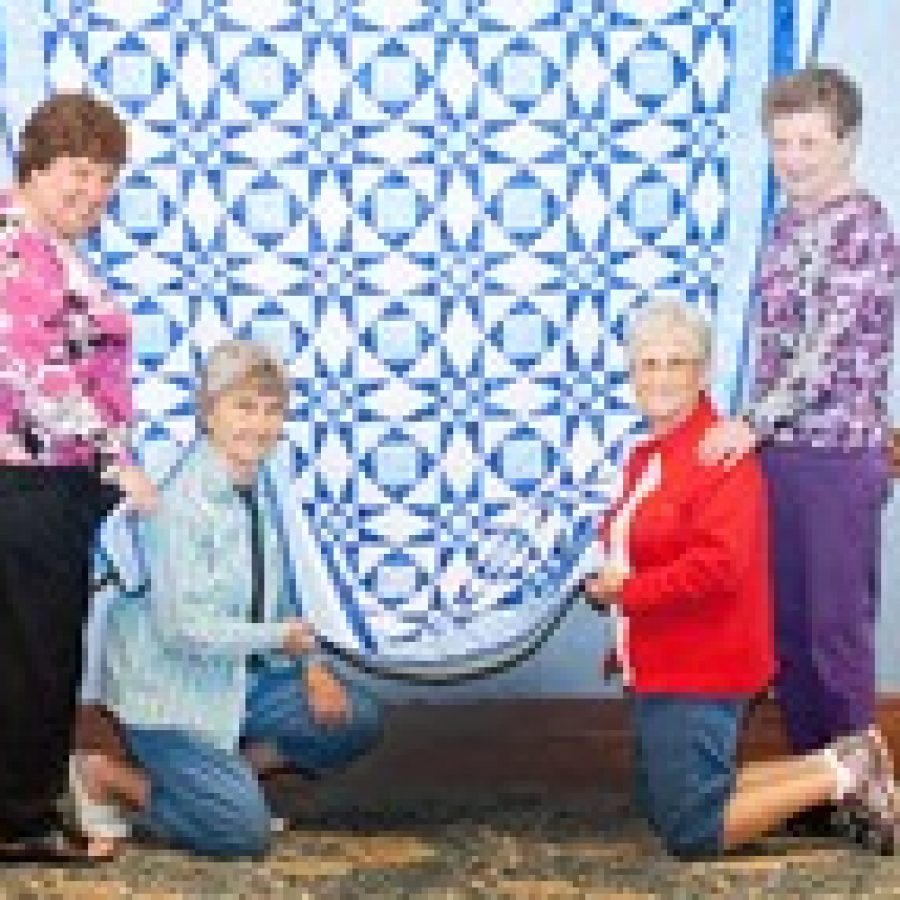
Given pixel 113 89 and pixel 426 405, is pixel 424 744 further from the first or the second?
pixel 113 89

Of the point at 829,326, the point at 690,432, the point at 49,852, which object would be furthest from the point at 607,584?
the point at 49,852

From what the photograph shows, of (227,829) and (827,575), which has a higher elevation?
(827,575)

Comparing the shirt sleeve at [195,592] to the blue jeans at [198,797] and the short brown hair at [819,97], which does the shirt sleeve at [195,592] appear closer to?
the blue jeans at [198,797]

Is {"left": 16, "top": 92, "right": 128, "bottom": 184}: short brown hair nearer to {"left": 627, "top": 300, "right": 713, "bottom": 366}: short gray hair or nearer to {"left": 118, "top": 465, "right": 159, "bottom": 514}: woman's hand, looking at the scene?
{"left": 118, "top": 465, "right": 159, "bottom": 514}: woman's hand

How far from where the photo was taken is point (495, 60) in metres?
3.51

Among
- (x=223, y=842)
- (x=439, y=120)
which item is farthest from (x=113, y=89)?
(x=223, y=842)

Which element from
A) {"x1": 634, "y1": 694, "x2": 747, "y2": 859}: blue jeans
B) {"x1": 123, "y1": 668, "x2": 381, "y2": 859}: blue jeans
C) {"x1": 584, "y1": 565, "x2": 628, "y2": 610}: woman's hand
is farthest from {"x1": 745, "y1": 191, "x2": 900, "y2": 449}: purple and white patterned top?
{"x1": 123, "y1": 668, "x2": 381, "y2": 859}: blue jeans

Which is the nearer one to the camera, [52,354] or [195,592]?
[52,354]

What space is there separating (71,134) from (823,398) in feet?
3.49

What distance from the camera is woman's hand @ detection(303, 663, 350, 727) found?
3.34 metres

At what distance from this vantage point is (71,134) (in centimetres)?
310

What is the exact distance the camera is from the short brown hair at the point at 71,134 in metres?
3.11

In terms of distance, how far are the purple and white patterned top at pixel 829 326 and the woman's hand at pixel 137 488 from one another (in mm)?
810

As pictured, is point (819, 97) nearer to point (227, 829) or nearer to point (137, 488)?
point (137, 488)
